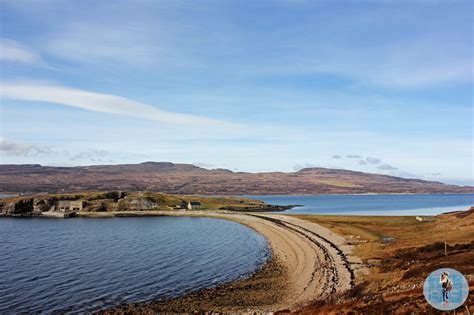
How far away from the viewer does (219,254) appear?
75312mm

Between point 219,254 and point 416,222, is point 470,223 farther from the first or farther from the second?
point 219,254

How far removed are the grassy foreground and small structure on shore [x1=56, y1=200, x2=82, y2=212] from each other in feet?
396

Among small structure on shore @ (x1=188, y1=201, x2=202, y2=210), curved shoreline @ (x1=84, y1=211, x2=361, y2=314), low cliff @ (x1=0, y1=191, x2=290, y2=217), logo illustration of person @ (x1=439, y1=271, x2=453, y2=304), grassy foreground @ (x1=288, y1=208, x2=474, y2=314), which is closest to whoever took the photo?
logo illustration of person @ (x1=439, y1=271, x2=453, y2=304)

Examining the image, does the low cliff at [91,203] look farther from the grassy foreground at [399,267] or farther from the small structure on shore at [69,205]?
the grassy foreground at [399,267]

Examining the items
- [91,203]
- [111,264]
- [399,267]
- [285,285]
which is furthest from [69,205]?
[399,267]

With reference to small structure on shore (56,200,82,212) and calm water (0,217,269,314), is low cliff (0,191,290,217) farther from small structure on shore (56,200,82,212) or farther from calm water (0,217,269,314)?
calm water (0,217,269,314)

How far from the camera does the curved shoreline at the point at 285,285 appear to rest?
4212cm

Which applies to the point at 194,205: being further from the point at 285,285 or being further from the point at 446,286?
the point at 446,286

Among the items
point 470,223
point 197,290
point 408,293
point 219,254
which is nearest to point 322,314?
point 408,293

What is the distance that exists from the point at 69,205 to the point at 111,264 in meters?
117

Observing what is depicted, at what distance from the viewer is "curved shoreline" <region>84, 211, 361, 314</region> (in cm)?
4212

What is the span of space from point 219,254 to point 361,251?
2512 centimetres

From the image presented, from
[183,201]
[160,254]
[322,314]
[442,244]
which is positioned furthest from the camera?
[183,201]

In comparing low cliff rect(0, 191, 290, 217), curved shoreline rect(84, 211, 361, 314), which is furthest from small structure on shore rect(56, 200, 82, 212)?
curved shoreline rect(84, 211, 361, 314)
